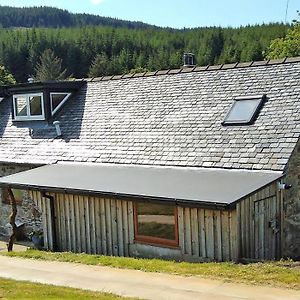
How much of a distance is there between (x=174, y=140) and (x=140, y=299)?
797 centimetres

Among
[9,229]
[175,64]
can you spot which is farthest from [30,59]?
[9,229]

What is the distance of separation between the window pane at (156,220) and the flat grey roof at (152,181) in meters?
Answer: 0.58

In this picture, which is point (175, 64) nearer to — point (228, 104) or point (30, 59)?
point (30, 59)

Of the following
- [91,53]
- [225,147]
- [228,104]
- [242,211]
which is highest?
[91,53]

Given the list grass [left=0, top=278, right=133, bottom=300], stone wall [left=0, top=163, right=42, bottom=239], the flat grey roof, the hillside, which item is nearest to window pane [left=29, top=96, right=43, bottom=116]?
stone wall [left=0, top=163, right=42, bottom=239]

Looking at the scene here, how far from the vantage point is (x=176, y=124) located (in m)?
16.9

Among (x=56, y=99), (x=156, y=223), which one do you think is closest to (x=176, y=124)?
(x=156, y=223)

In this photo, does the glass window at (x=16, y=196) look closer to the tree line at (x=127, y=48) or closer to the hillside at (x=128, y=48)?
the hillside at (x=128, y=48)

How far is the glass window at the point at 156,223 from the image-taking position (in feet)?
42.0

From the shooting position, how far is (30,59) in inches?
4523

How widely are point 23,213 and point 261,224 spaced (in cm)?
994

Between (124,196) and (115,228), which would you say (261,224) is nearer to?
(124,196)

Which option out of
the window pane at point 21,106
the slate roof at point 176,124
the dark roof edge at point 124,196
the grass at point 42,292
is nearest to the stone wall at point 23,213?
the slate roof at point 176,124

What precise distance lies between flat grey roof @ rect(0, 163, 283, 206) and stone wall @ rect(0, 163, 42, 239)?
74.2 inches
